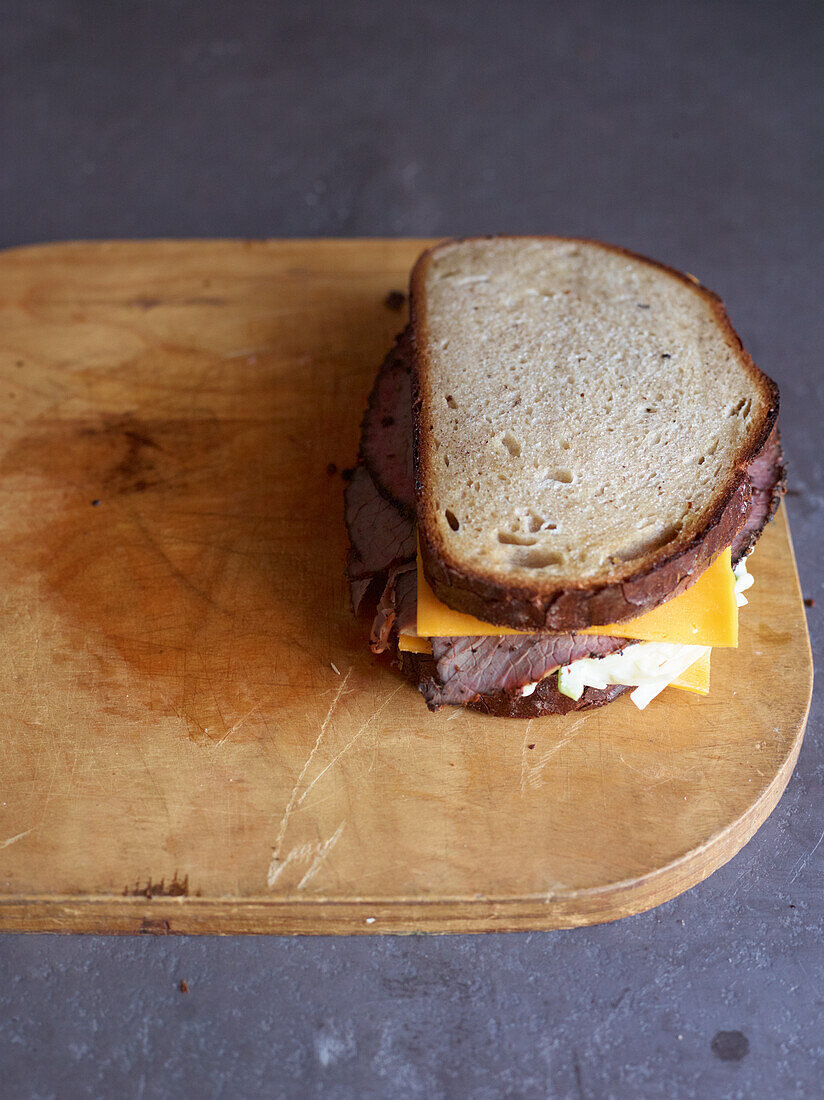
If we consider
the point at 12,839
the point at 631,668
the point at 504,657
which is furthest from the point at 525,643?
the point at 12,839

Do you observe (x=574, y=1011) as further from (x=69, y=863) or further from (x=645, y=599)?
(x=69, y=863)

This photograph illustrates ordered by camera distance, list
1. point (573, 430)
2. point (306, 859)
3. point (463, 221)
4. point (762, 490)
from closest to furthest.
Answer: point (306, 859) → point (573, 430) → point (762, 490) → point (463, 221)

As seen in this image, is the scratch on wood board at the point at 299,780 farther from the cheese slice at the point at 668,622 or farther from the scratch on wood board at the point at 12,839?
the scratch on wood board at the point at 12,839

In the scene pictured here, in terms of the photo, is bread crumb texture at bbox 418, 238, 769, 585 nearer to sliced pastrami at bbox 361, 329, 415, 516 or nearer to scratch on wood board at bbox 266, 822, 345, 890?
sliced pastrami at bbox 361, 329, 415, 516

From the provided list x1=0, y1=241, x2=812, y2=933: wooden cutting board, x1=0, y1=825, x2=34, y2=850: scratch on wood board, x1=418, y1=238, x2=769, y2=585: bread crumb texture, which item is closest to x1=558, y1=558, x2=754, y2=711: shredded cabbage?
x1=0, y1=241, x2=812, y2=933: wooden cutting board

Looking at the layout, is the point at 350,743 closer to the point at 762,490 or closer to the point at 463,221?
the point at 762,490
